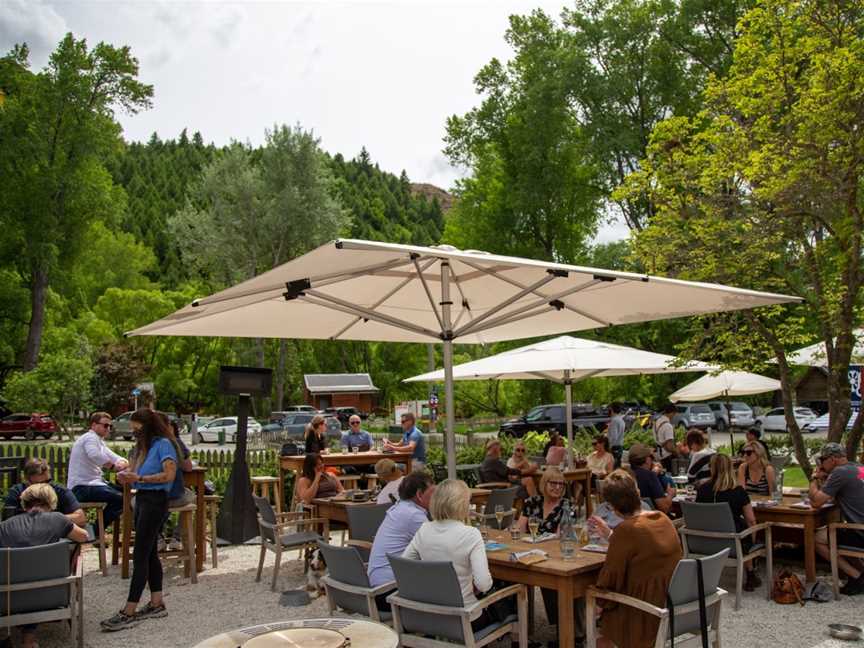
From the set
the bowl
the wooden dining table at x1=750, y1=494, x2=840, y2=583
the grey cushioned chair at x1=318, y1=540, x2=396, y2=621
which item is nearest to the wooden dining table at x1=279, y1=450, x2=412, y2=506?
the wooden dining table at x1=750, y1=494, x2=840, y2=583

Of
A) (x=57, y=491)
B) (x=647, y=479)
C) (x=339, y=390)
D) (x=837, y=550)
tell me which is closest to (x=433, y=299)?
(x=647, y=479)

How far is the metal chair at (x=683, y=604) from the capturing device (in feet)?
13.8

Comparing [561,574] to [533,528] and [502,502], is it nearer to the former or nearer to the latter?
[533,528]

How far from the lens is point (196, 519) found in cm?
871

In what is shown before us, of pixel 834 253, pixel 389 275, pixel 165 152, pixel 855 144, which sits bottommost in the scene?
pixel 389 275

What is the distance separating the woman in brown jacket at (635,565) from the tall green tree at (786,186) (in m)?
6.08

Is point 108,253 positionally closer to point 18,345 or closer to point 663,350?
point 18,345

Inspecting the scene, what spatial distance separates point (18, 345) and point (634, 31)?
36.6 m

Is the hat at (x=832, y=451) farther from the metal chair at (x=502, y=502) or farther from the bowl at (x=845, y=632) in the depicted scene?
the metal chair at (x=502, y=502)

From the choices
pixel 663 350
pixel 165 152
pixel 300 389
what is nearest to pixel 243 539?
pixel 663 350

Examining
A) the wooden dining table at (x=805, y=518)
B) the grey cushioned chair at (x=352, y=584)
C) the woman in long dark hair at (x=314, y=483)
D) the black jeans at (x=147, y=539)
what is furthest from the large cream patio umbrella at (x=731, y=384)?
the grey cushioned chair at (x=352, y=584)

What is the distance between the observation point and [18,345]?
43844mm

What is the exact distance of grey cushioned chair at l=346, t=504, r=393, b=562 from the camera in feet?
21.1

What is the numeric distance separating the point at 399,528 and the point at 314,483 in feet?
10.7
